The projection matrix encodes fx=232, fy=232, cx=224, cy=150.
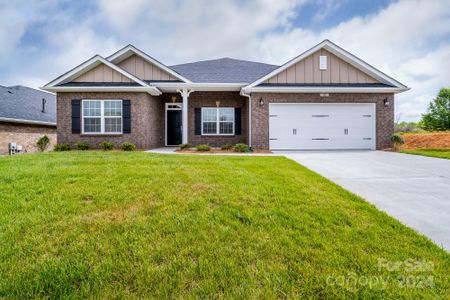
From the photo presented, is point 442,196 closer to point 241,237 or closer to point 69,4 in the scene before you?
point 241,237

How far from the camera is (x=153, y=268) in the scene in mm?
2004

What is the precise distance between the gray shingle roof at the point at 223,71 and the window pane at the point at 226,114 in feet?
5.61

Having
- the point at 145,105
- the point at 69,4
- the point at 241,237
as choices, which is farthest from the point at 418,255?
the point at 69,4

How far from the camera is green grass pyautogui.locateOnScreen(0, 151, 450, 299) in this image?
1.81m

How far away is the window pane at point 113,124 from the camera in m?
10.9

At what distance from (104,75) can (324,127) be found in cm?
1059

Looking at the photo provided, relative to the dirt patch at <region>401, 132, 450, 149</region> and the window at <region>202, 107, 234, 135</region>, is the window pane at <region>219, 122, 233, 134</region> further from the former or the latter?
the dirt patch at <region>401, 132, 450, 149</region>

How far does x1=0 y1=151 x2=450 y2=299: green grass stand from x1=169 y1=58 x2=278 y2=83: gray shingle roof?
9071 millimetres

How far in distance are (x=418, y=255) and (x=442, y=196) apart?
261 centimetres

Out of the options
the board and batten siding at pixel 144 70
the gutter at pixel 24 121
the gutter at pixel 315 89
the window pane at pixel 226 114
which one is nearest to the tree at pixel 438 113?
the gutter at pixel 315 89

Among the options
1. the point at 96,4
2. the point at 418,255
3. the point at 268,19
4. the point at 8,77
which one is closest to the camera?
the point at 418,255

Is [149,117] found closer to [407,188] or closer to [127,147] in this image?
[127,147]

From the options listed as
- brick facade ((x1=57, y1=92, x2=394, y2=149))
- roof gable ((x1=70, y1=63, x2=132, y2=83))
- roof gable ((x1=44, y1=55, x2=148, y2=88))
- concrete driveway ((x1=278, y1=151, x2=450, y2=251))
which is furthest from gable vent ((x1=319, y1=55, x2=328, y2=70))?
roof gable ((x1=70, y1=63, x2=132, y2=83))

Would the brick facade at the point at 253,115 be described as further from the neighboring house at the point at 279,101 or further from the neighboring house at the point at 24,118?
the neighboring house at the point at 24,118
